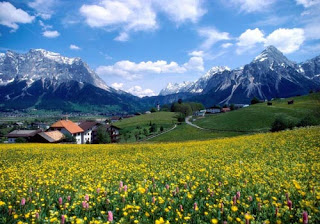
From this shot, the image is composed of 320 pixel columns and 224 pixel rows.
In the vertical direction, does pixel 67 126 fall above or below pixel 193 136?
above

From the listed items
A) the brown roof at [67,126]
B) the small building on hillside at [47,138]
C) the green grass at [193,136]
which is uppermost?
the brown roof at [67,126]

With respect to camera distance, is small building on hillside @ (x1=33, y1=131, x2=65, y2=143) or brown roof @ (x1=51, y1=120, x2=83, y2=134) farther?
brown roof @ (x1=51, y1=120, x2=83, y2=134)

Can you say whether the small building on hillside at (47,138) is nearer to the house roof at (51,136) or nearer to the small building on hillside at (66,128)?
the house roof at (51,136)

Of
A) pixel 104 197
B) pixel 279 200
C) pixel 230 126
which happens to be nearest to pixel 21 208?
pixel 104 197

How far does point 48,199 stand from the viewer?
27.2ft

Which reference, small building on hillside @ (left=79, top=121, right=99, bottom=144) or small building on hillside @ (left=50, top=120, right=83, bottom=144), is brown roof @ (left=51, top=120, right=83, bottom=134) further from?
small building on hillside @ (left=79, top=121, right=99, bottom=144)

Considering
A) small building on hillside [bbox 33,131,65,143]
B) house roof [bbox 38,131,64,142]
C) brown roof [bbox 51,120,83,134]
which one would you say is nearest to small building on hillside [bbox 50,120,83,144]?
brown roof [bbox 51,120,83,134]

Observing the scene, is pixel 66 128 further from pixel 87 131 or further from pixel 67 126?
pixel 87 131

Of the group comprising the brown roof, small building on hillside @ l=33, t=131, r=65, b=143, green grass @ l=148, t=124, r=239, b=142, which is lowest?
green grass @ l=148, t=124, r=239, b=142

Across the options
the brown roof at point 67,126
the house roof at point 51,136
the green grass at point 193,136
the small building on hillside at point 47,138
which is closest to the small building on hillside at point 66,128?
the brown roof at point 67,126

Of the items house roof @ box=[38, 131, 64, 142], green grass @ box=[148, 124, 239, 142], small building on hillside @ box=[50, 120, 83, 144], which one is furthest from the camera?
small building on hillside @ box=[50, 120, 83, 144]

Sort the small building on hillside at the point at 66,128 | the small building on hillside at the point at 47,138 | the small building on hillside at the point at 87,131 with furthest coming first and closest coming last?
the small building on hillside at the point at 87,131, the small building on hillside at the point at 66,128, the small building on hillside at the point at 47,138

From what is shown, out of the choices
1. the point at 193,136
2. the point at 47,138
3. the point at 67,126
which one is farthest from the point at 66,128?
the point at 193,136

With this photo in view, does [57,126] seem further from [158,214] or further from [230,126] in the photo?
[158,214]
